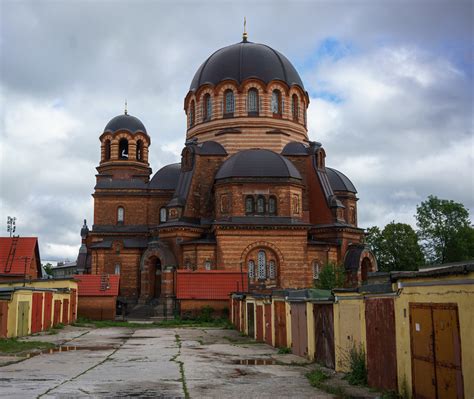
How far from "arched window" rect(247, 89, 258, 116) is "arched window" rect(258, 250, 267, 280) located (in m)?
12.1

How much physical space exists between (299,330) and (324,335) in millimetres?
2359

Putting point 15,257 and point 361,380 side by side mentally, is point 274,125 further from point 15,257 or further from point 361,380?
point 361,380

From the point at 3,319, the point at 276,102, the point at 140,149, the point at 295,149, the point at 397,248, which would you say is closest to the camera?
the point at 3,319

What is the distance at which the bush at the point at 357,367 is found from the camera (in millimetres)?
11336

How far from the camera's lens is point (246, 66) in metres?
43.2

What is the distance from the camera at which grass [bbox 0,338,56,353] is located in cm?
1798

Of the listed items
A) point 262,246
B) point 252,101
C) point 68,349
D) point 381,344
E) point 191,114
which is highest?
point 252,101

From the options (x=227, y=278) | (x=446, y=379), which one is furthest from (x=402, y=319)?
(x=227, y=278)

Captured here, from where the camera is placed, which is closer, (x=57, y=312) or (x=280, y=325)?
(x=280, y=325)

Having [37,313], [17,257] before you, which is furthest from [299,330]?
[17,257]

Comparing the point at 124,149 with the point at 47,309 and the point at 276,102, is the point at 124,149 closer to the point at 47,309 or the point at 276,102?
the point at 276,102

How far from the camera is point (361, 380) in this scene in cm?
1128

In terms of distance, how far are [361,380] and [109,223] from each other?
34335 millimetres

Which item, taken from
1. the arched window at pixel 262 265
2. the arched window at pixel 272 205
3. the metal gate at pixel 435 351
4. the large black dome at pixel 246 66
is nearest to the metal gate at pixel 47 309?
the arched window at pixel 262 265
